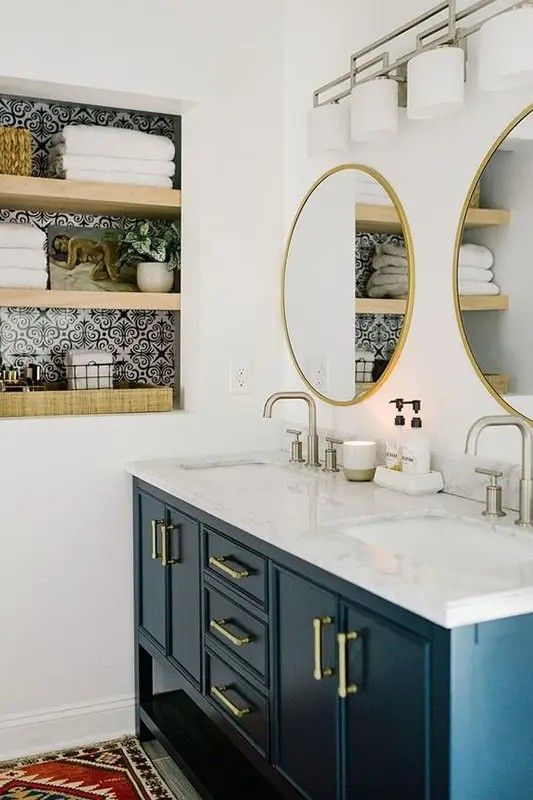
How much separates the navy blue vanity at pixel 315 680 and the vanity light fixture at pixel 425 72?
3.61 ft

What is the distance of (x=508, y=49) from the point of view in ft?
6.03

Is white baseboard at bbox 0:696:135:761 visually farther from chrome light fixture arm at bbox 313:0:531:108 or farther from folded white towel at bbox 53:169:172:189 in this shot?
chrome light fixture arm at bbox 313:0:531:108

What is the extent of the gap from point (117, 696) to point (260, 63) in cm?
214

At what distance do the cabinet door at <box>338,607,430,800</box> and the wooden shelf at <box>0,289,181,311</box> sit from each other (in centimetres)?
160

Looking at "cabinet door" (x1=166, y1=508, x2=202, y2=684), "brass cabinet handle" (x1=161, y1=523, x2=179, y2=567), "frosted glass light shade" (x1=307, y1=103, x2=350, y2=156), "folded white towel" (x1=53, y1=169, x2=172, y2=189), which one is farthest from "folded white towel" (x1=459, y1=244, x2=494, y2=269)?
"folded white towel" (x1=53, y1=169, x2=172, y2=189)

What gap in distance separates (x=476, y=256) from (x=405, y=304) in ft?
1.07

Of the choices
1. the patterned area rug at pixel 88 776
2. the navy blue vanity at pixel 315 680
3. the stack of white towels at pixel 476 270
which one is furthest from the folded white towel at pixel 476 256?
the patterned area rug at pixel 88 776

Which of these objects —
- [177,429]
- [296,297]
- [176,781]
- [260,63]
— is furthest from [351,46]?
[176,781]

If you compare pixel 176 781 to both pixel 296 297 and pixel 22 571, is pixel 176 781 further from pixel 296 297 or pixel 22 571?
pixel 296 297

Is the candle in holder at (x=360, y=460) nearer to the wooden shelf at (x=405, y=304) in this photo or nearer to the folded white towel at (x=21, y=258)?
the wooden shelf at (x=405, y=304)

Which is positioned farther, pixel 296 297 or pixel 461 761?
pixel 296 297

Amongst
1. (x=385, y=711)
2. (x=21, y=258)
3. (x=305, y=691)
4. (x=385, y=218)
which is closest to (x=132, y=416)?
(x=21, y=258)

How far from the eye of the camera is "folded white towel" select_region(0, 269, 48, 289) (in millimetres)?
2809

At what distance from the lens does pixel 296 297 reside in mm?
2930
